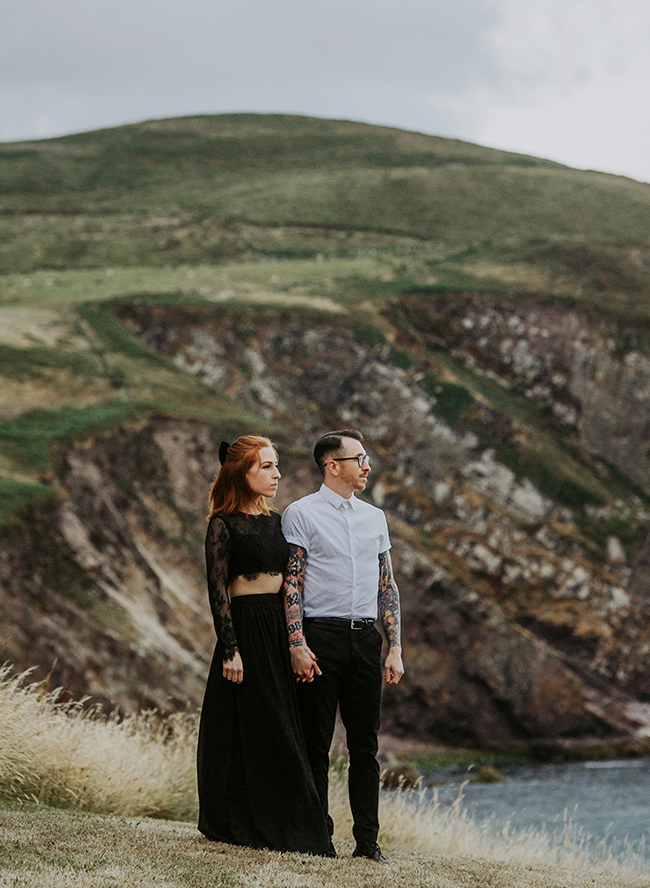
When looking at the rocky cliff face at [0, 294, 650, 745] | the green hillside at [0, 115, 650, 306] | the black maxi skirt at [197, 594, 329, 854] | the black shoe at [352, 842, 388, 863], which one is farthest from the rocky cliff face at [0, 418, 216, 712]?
the green hillside at [0, 115, 650, 306]

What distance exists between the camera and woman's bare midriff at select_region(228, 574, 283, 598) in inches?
273

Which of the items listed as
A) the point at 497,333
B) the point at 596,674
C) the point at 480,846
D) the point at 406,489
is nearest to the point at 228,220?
the point at 497,333

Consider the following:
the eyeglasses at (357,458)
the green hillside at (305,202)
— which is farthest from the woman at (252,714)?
the green hillside at (305,202)

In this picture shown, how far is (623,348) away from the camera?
140ft

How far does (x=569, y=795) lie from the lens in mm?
24516

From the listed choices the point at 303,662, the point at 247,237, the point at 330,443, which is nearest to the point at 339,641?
the point at 303,662

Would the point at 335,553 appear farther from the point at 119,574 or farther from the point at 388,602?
the point at 119,574

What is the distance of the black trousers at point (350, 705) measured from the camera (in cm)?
687

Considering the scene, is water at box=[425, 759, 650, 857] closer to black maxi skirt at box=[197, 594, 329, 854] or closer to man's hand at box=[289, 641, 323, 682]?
black maxi skirt at box=[197, 594, 329, 854]

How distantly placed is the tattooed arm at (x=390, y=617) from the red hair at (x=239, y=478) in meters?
1.02

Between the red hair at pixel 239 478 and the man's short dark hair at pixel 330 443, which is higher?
the man's short dark hair at pixel 330 443

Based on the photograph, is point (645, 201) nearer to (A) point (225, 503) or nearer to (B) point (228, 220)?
(B) point (228, 220)

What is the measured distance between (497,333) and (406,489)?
10535 mm

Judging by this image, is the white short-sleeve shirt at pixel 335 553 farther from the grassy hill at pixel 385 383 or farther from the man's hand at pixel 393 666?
the grassy hill at pixel 385 383
